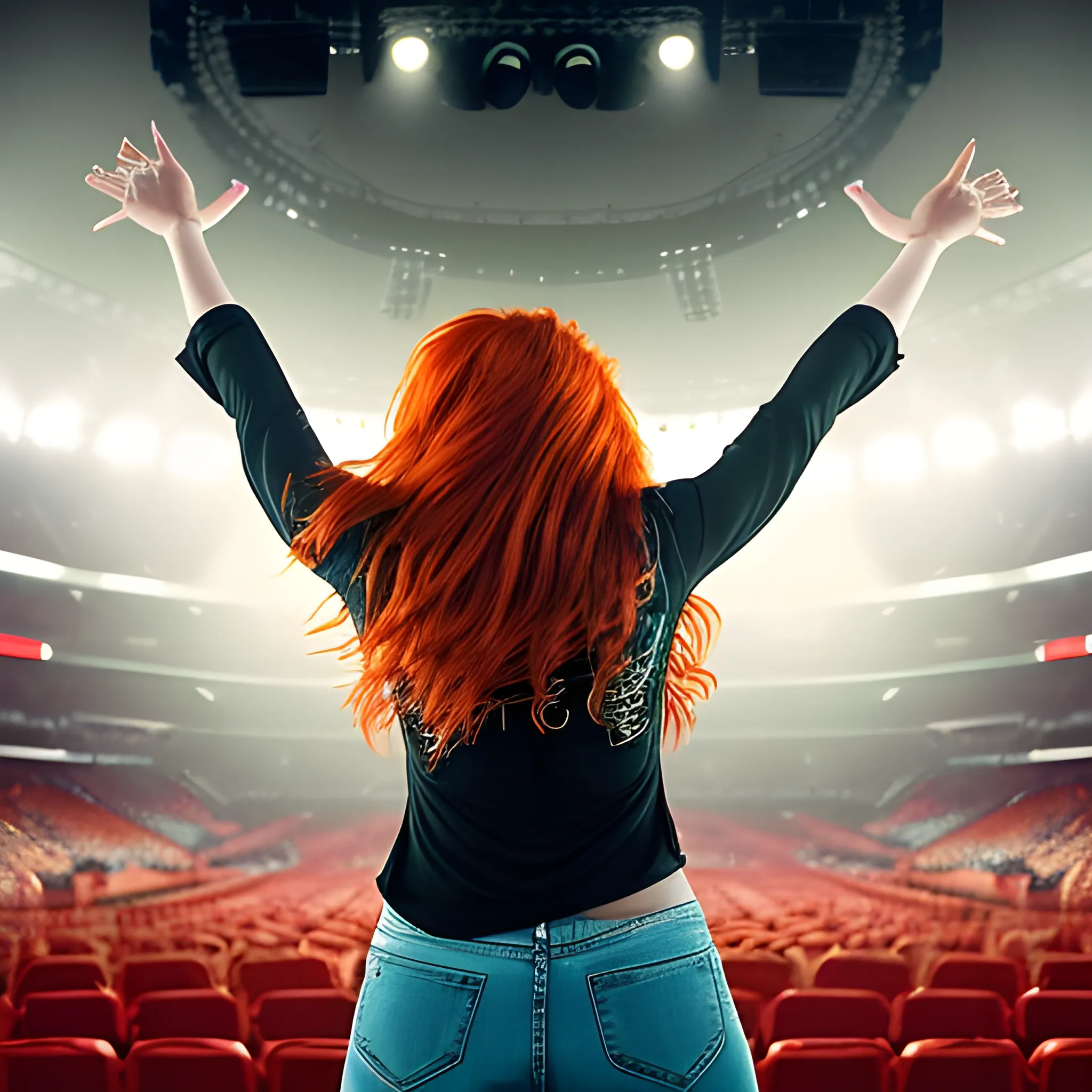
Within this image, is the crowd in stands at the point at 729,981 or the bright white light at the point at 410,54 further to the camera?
the bright white light at the point at 410,54

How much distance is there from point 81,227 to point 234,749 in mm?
1829

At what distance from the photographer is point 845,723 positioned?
131 inches

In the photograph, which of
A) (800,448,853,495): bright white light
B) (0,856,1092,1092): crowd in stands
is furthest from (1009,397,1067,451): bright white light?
(0,856,1092,1092): crowd in stands

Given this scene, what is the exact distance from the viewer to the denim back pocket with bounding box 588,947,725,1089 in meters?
0.81

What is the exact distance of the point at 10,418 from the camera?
10.8ft

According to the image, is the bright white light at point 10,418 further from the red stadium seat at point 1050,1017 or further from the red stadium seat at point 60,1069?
the red stadium seat at point 1050,1017

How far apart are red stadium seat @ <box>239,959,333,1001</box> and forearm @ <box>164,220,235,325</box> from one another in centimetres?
244

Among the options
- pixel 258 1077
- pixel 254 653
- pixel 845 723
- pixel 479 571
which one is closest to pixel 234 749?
pixel 254 653

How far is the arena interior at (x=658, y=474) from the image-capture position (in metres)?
3.11

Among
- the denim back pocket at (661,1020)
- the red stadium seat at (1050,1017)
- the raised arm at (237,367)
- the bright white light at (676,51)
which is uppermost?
the bright white light at (676,51)

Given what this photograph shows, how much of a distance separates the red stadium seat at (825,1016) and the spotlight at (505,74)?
2908 millimetres

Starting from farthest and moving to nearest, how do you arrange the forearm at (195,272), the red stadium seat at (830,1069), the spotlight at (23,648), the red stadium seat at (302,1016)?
the spotlight at (23,648) < the red stadium seat at (302,1016) < the red stadium seat at (830,1069) < the forearm at (195,272)

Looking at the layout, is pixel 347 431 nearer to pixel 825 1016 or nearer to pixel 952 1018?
pixel 825 1016

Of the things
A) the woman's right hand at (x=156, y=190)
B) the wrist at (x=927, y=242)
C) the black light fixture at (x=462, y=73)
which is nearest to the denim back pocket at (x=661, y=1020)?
the wrist at (x=927, y=242)
